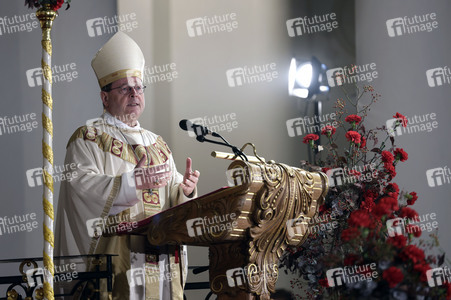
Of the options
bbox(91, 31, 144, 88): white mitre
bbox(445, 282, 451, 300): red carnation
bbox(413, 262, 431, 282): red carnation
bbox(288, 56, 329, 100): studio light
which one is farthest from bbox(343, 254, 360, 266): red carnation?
bbox(288, 56, 329, 100): studio light

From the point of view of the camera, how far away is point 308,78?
22.5 feet

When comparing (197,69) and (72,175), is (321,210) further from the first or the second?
(197,69)

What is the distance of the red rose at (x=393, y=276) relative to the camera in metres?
2.81

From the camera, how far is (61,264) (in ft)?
14.4

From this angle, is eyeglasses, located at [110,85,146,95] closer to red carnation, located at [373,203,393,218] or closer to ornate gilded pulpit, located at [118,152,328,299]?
ornate gilded pulpit, located at [118,152,328,299]

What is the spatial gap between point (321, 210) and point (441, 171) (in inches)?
64.5

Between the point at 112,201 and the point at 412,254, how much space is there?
1866mm

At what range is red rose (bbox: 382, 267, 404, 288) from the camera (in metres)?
2.81

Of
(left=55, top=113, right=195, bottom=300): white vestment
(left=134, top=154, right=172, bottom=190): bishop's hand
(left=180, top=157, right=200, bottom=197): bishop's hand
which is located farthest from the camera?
(left=180, top=157, right=200, bottom=197): bishop's hand

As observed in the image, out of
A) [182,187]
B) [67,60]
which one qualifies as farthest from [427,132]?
[67,60]

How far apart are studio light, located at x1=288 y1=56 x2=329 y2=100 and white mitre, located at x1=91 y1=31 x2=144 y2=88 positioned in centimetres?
240

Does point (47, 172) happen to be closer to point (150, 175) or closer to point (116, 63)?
point (150, 175)

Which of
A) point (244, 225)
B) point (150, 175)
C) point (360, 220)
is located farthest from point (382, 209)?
point (150, 175)

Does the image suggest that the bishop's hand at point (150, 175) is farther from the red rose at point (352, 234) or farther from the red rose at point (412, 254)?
the red rose at point (412, 254)
